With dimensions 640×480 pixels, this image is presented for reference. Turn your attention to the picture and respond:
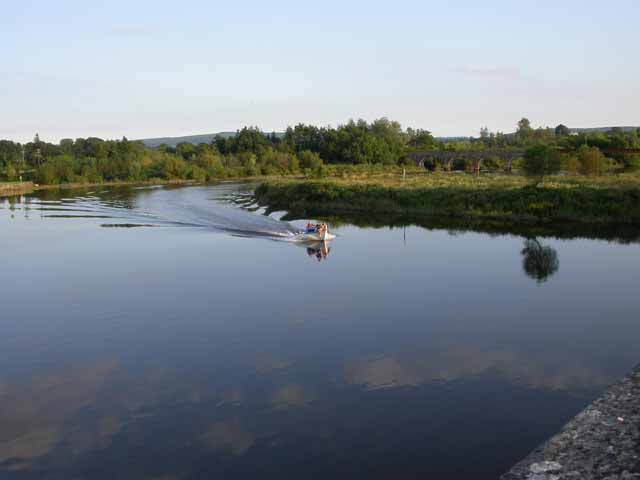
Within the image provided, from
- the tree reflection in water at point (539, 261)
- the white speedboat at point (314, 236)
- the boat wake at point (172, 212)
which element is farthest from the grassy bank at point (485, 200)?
the white speedboat at point (314, 236)

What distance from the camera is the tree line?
375 feet

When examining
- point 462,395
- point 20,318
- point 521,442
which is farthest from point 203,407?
point 20,318

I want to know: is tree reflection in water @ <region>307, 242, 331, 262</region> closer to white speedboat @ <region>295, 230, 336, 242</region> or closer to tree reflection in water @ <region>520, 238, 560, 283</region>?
white speedboat @ <region>295, 230, 336, 242</region>

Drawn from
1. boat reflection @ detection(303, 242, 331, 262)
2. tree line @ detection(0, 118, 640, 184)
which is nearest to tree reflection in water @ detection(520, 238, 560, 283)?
boat reflection @ detection(303, 242, 331, 262)

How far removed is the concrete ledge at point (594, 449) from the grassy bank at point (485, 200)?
36.8 metres

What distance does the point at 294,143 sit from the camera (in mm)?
170000

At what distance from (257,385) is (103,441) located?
446 cm

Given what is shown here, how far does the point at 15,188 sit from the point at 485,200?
259ft

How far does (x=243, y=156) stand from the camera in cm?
15300

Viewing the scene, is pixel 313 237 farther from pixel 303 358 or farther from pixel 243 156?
pixel 243 156

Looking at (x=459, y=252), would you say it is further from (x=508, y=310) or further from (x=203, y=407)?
(x=203, y=407)

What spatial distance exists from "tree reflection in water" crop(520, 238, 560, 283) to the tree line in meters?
39.8

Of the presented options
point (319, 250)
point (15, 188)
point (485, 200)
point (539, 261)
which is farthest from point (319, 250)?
point (15, 188)

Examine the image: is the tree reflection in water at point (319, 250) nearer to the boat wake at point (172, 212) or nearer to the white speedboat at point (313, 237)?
the white speedboat at point (313, 237)
